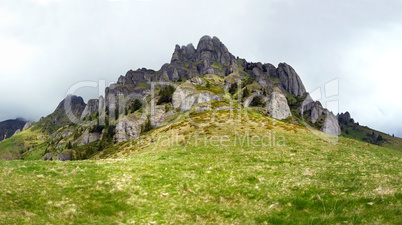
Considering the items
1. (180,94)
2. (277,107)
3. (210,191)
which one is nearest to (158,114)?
(180,94)

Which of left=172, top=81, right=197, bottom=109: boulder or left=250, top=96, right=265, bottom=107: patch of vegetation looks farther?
left=172, top=81, right=197, bottom=109: boulder

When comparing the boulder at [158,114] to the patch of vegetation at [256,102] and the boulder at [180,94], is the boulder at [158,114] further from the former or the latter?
the patch of vegetation at [256,102]

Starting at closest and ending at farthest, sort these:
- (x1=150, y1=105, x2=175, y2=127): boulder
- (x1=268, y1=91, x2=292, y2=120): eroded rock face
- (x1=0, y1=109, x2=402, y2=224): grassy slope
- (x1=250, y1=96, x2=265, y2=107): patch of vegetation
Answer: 1. (x1=0, y1=109, x2=402, y2=224): grassy slope
2. (x1=150, y1=105, x2=175, y2=127): boulder
3. (x1=250, y1=96, x2=265, y2=107): patch of vegetation
4. (x1=268, y1=91, x2=292, y2=120): eroded rock face

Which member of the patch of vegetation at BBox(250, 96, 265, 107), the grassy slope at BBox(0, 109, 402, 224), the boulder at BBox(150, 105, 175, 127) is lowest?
the grassy slope at BBox(0, 109, 402, 224)

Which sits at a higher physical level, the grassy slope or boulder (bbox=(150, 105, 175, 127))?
boulder (bbox=(150, 105, 175, 127))

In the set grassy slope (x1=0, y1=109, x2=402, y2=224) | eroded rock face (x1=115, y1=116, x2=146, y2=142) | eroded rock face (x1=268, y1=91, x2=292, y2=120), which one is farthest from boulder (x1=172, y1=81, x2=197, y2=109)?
grassy slope (x1=0, y1=109, x2=402, y2=224)

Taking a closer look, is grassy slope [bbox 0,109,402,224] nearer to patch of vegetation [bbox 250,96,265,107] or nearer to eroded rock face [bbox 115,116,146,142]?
eroded rock face [bbox 115,116,146,142]

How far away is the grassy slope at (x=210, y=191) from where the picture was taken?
14734 mm

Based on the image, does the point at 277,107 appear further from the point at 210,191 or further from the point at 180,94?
the point at 210,191

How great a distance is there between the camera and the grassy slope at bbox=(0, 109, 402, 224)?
1473 centimetres

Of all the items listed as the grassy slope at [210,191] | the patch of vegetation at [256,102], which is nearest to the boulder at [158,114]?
the patch of vegetation at [256,102]

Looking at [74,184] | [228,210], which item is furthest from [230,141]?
[74,184]

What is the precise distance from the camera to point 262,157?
30938 millimetres

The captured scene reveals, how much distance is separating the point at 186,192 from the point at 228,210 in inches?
186
